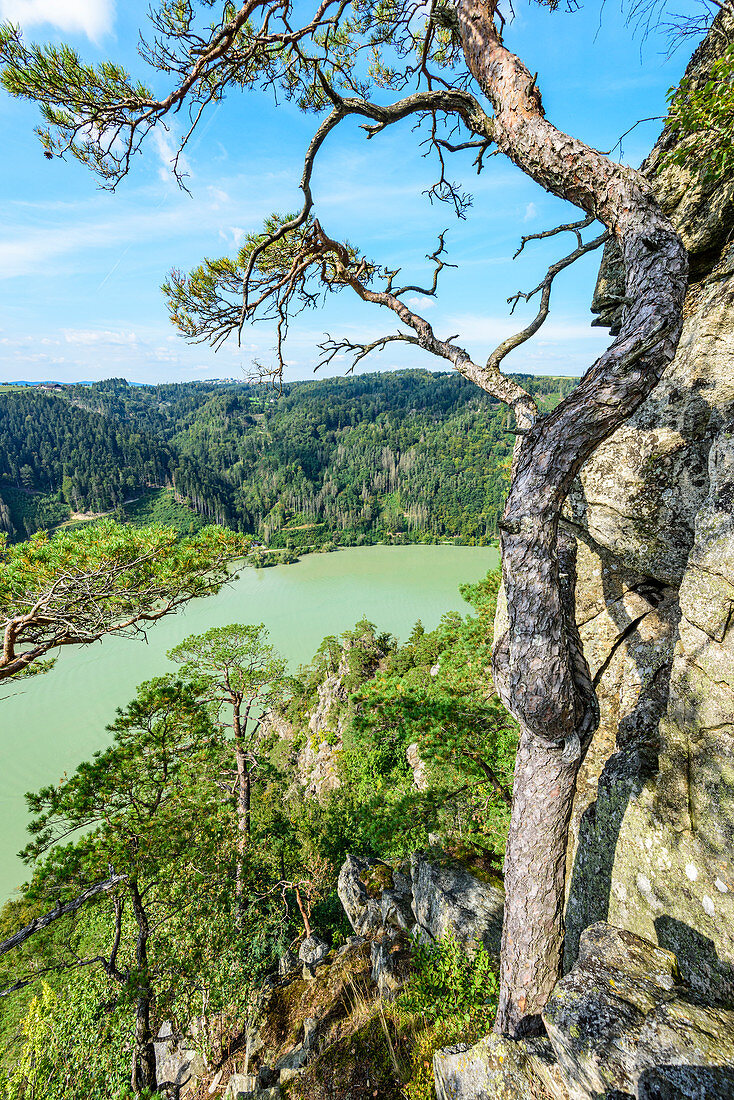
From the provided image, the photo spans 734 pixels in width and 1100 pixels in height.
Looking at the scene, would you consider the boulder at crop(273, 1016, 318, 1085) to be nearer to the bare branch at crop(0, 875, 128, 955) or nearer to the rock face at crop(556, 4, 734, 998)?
the bare branch at crop(0, 875, 128, 955)

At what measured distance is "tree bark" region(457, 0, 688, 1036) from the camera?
1663mm

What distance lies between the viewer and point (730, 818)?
1.83 metres

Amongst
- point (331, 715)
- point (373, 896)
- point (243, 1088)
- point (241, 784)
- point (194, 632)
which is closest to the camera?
point (243, 1088)

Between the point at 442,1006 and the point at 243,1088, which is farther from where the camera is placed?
the point at 243,1088

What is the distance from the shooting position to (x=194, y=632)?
39688mm

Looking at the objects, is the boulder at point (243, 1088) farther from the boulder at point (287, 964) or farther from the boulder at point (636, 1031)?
the boulder at point (636, 1031)

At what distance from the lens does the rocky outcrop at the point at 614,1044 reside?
147 cm

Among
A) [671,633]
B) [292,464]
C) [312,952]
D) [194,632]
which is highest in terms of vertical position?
[671,633]

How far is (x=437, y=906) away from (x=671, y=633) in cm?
361

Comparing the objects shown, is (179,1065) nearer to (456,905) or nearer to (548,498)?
(456,905)

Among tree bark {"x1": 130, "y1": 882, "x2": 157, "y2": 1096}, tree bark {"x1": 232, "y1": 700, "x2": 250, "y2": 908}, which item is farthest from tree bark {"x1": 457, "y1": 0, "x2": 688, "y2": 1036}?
tree bark {"x1": 232, "y1": 700, "x2": 250, "y2": 908}

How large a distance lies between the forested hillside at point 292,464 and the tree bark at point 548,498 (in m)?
61.8

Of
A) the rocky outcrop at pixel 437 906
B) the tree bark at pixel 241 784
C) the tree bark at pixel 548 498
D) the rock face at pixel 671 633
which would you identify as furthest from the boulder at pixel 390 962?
the tree bark at pixel 241 784

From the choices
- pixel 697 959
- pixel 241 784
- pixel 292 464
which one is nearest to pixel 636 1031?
pixel 697 959
